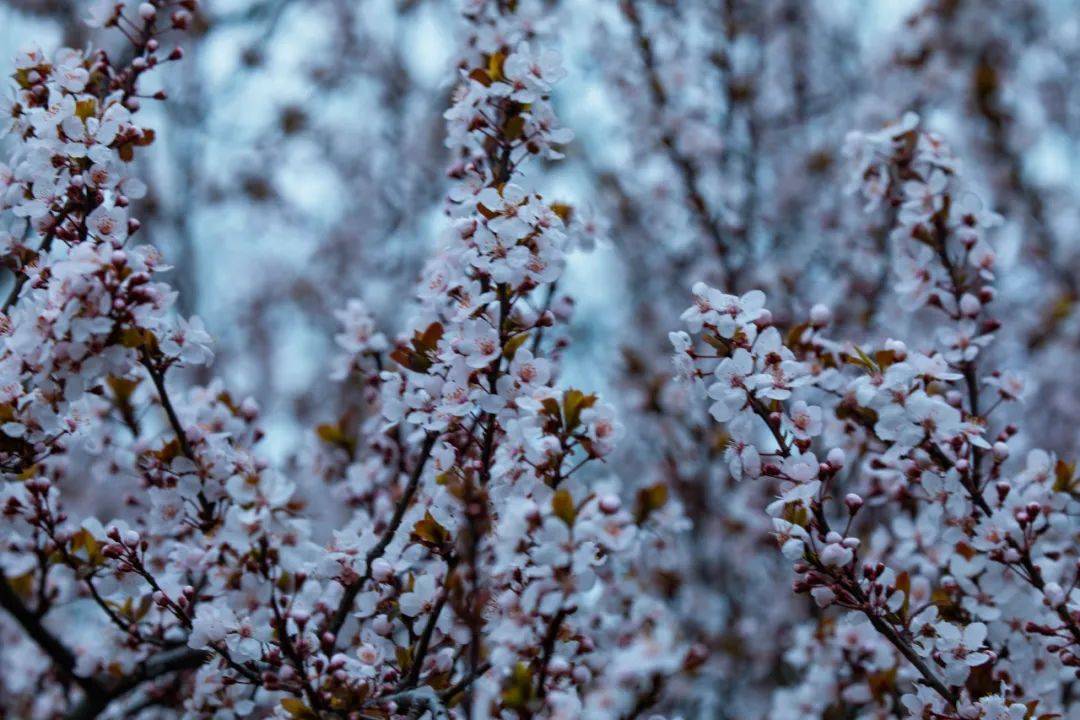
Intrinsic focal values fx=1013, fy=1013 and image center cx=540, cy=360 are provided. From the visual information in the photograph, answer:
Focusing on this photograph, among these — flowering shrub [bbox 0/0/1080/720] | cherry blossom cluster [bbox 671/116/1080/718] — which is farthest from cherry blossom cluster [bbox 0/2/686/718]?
cherry blossom cluster [bbox 671/116/1080/718]

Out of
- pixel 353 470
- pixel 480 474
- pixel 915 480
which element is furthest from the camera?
pixel 353 470

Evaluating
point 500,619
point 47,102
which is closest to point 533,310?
point 500,619

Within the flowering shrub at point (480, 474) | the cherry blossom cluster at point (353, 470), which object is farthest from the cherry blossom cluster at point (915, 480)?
the cherry blossom cluster at point (353, 470)

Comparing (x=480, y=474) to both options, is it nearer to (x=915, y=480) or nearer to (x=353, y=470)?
(x=353, y=470)

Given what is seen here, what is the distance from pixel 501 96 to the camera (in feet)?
8.91

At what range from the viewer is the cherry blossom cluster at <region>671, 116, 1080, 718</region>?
2377 mm

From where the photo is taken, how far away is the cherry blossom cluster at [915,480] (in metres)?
2.38

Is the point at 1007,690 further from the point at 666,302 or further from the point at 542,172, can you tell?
the point at 542,172

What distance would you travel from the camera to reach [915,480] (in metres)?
2.62

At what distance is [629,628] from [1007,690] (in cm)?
138

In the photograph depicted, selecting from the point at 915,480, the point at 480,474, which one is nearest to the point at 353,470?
the point at 480,474

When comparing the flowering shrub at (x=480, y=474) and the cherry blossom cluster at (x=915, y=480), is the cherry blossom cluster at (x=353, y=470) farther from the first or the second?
the cherry blossom cluster at (x=915, y=480)

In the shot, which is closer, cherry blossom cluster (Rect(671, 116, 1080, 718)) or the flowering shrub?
the flowering shrub

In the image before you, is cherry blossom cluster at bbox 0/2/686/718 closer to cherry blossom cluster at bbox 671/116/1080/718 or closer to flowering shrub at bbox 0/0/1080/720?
flowering shrub at bbox 0/0/1080/720
